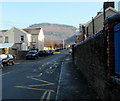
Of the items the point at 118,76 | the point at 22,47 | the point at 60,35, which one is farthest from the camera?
the point at 60,35

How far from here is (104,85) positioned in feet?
19.6

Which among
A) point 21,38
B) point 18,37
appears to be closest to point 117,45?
point 21,38

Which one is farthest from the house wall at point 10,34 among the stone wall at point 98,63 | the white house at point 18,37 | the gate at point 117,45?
the gate at point 117,45

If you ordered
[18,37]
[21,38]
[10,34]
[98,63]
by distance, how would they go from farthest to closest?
[10,34]
[18,37]
[21,38]
[98,63]

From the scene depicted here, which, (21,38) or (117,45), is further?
(21,38)

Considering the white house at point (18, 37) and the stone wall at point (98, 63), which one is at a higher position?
the white house at point (18, 37)

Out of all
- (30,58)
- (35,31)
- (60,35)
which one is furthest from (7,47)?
(60,35)

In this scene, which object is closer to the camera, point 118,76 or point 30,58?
point 118,76

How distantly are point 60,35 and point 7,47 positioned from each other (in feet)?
334

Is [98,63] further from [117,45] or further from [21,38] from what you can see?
[21,38]

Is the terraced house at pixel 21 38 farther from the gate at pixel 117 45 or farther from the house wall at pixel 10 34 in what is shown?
the gate at pixel 117 45

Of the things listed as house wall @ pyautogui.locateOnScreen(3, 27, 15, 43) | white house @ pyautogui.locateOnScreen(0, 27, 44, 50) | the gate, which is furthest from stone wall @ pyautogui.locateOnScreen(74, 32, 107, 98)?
house wall @ pyautogui.locateOnScreen(3, 27, 15, 43)

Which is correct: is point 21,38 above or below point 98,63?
above

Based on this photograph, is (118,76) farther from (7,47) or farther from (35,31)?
(35,31)
